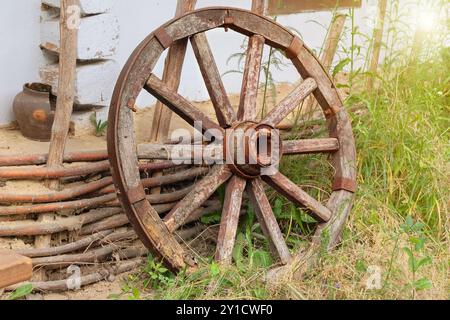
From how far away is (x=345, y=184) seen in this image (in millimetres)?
4301

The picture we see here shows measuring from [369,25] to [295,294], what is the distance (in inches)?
122

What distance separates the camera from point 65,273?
3.94m

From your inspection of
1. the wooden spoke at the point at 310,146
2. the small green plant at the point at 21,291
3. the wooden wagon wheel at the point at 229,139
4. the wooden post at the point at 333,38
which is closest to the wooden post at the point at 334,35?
the wooden post at the point at 333,38

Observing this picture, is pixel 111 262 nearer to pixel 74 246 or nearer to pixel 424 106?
pixel 74 246

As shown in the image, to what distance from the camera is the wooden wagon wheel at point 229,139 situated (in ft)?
11.7

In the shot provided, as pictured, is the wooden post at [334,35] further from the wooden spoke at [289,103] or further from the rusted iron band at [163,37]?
the rusted iron band at [163,37]

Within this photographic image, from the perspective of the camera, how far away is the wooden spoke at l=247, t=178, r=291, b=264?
4.00m

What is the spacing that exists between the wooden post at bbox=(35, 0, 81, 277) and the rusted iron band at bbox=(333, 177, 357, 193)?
1.46m

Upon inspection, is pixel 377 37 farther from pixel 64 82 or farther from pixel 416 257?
pixel 64 82

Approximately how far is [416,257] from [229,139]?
1095mm

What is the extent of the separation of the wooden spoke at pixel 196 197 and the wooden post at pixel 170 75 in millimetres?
517
